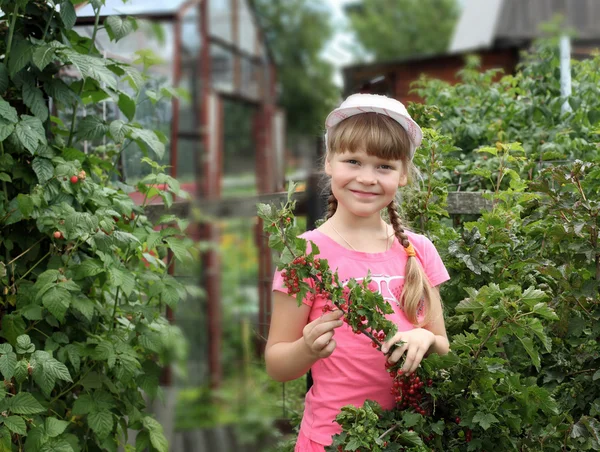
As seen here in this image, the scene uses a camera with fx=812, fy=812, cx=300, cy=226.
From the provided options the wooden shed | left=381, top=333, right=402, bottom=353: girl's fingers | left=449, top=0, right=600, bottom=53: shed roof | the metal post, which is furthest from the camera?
left=449, top=0, right=600, bottom=53: shed roof

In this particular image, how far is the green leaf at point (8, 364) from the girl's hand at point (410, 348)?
1040 millimetres

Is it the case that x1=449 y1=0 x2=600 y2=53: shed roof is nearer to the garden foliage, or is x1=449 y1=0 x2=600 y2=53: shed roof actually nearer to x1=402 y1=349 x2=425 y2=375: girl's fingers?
the garden foliage

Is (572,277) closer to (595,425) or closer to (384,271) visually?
(595,425)

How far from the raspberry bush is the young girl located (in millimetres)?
673

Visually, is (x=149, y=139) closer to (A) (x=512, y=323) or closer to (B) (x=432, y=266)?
(B) (x=432, y=266)

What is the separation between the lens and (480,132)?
3.16 meters

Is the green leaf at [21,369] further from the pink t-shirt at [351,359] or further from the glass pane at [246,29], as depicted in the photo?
the glass pane at [246,29]

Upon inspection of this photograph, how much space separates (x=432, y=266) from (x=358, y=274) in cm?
22

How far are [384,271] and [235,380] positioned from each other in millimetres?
1432

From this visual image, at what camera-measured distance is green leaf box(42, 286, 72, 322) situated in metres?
2.14

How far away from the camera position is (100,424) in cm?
229

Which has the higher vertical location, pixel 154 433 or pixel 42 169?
pixel 42 169

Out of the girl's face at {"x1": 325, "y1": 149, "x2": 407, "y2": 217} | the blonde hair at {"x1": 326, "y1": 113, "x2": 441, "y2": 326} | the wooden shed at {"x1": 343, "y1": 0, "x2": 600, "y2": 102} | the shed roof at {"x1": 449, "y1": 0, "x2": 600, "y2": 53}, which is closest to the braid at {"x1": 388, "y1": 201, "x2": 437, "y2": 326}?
the blonde hair at {"x1": 326, "y1": 113, "x2": 441, "y2": 326}

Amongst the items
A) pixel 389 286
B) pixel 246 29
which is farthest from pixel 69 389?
pixel 246 29
